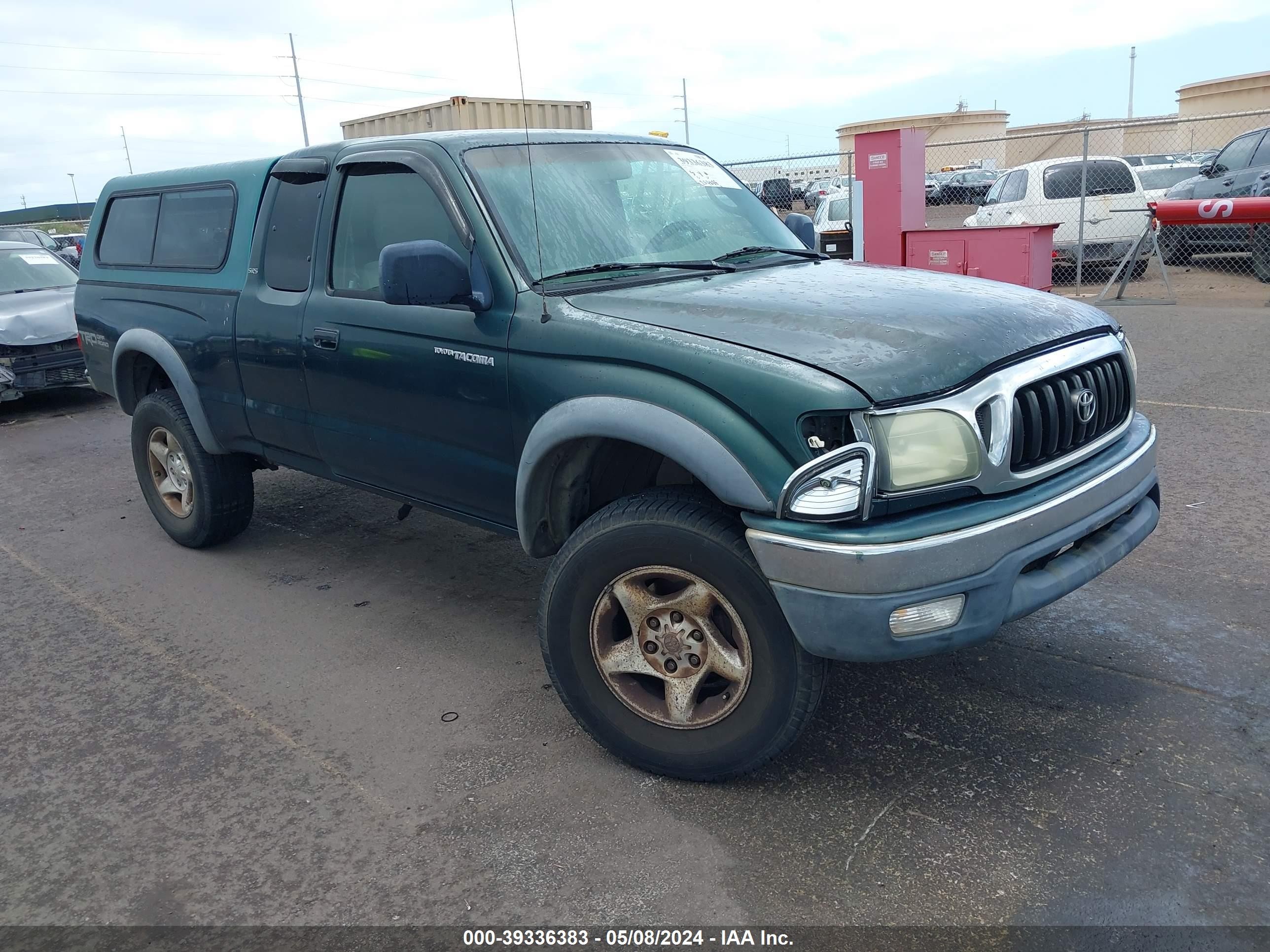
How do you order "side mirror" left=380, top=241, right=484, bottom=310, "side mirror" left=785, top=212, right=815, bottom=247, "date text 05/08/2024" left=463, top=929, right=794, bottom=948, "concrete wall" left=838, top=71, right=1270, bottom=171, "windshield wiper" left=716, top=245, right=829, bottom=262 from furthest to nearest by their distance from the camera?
1. "concrete wall" left=838, top=71, right=1270, bottom=171
2. "side mirror" left=785, top=212, right=815, bottom=247
3. "windshield wiper" left=716, top=245, right=829, bottom=262
4. "side mirror" left=380, top=241, right=484, bottom=310
5. "date text 05/08/2024" left=463, top=929, right=794, bottom=948

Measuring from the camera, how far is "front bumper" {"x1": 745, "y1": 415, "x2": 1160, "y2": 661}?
8.46 feet

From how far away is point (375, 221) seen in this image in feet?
13.3

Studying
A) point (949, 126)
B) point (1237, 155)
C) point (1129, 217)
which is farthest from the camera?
point (949, 126)

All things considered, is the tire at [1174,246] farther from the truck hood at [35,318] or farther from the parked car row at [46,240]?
the parked car row at [46,240]

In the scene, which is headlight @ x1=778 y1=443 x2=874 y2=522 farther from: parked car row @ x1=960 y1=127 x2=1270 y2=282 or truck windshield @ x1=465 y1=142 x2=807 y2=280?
parked car row @ x1=960 y1=127 x2=1270 y2=282

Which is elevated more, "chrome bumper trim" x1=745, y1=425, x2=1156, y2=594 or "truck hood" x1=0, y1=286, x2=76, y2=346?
"truck hood" x1=0, y1=286, x2=76, y2=346

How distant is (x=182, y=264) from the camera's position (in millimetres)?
5031

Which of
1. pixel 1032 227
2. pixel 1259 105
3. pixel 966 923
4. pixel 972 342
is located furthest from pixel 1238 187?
pixel 1259 105

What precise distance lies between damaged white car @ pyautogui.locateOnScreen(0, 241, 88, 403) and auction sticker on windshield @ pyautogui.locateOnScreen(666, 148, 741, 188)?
688 centimetres

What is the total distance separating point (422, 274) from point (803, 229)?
2.17 meters

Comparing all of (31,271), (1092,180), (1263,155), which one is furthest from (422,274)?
(1263,155)

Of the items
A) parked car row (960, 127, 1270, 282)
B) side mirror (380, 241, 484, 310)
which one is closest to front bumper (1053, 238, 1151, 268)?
parked car row (960, 127, 1270, 282)

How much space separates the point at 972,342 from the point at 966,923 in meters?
1.50

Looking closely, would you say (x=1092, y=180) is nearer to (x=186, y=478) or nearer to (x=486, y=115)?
(x=486, y=115)
